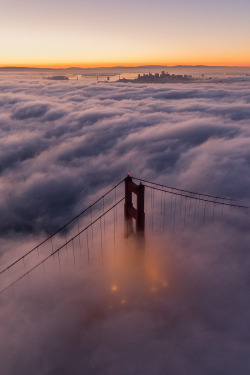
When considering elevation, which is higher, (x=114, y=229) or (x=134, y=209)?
(x=134, y=209)

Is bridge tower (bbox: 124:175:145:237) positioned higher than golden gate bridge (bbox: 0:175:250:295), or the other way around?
bridge tower (bbox: 124:175:145:237)

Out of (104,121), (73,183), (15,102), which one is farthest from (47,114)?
(73,183)

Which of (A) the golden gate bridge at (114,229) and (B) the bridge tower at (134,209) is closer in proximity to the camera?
(B) the bridge tower at (134,209)

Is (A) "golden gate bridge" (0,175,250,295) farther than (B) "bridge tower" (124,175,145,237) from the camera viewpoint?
Yes

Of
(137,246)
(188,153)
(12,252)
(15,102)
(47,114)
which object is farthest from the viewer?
(15,102)

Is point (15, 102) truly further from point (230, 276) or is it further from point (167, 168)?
point (230, 276)

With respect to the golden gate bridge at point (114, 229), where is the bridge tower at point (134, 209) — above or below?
above

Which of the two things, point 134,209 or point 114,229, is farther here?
point 114,229

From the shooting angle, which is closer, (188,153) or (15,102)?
(188,153)
